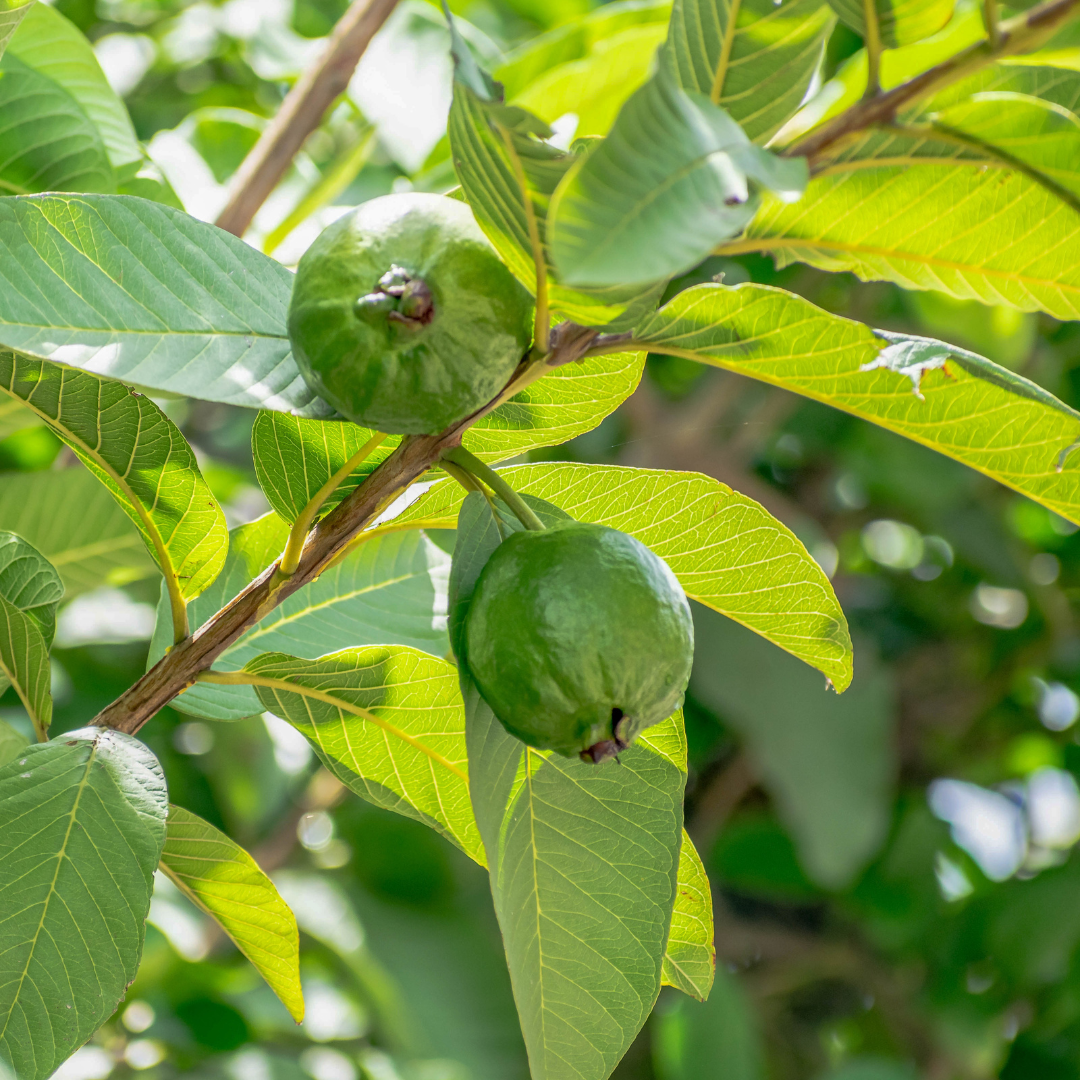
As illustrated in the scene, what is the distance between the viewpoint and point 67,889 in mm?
578

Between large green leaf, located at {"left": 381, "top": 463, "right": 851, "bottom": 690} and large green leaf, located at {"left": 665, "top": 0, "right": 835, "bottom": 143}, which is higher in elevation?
large green leaf, located at {"left": 665, "top": 0, "right": 835, "bottom": 143}

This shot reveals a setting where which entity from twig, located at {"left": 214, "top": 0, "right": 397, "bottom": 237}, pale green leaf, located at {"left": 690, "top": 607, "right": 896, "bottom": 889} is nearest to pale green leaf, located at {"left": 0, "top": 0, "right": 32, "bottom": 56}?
twig, located at {"left": 214, "top": 0, "right": 397, "bottom": 237}

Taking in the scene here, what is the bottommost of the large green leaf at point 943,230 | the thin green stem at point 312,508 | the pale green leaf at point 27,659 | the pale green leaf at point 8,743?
the pale green leaf at point 8,743

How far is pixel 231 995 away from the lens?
68.5 inches

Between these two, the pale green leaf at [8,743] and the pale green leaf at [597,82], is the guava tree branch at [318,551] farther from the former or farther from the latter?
the pale green leaf at [597,82]

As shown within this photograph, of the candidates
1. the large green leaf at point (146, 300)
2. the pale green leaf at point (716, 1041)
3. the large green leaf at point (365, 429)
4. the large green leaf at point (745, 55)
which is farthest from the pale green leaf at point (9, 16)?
the pale green leaf at point (716, 1041)

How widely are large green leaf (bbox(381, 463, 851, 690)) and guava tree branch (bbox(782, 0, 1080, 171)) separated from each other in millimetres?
212

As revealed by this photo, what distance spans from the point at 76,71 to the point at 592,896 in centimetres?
83

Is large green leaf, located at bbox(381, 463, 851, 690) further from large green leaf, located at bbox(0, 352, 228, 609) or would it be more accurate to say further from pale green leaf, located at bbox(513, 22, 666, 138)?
pale green leaf, located at bbox(513, 22, 666, 138)

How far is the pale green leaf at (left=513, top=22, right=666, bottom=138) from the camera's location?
3.96ft

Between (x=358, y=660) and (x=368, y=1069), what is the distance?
1367 millimetres

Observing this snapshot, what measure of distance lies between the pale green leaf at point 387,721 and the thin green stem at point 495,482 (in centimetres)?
13

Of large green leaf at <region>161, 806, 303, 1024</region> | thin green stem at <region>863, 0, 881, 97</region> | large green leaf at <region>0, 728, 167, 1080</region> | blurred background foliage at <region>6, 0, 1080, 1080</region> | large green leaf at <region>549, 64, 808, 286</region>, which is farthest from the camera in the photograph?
blurred background foliage at <region>6, 0, 1080, 1080</region>

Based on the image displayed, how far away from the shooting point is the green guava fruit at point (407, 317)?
46 centimetres
